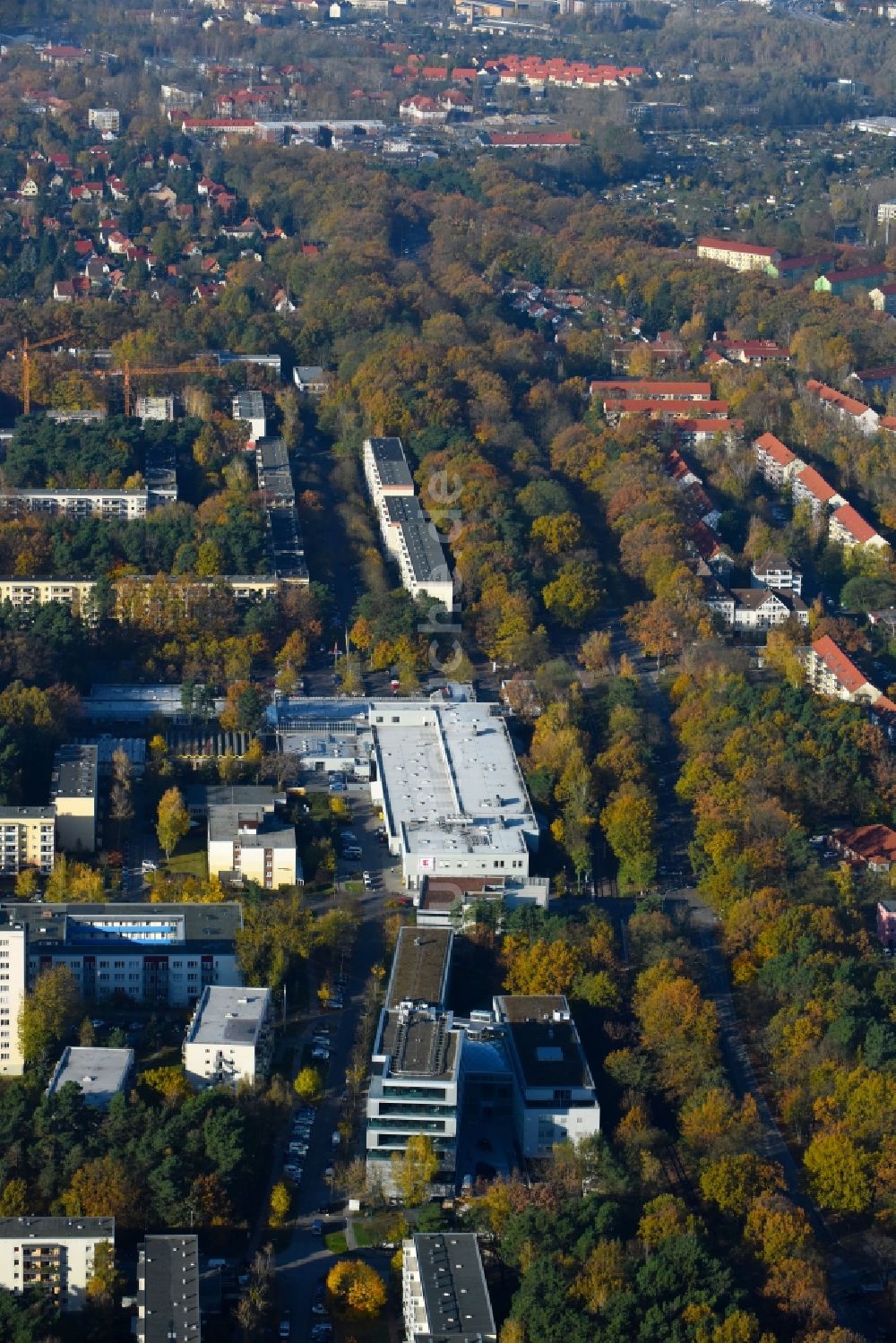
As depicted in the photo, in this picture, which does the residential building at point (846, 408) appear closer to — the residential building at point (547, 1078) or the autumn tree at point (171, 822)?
the autumn tree at point (171, 822)

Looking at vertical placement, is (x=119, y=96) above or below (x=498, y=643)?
below

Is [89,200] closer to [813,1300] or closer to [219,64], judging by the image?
[219,64]

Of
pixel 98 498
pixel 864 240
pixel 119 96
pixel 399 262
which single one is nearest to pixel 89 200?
pixel 399 262

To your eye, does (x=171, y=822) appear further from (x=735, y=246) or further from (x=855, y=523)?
(x=735, y=246)

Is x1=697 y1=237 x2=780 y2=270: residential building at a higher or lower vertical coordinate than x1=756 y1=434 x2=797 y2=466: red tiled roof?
lower

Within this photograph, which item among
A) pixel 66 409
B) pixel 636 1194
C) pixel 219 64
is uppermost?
pixel 636 1194

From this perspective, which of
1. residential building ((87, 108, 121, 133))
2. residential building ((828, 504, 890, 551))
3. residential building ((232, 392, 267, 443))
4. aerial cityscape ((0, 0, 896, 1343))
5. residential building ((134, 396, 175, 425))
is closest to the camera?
aerial cityscape ((0, 0, 896, 1343))

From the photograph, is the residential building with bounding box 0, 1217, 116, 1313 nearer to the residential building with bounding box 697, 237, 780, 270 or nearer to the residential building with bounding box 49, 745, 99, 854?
the residential building with bounding box 49, 745, 99, 854

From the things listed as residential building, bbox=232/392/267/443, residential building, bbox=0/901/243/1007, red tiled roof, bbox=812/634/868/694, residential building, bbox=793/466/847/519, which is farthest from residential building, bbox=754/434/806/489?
residential building, bbox=0/901/243/1007
